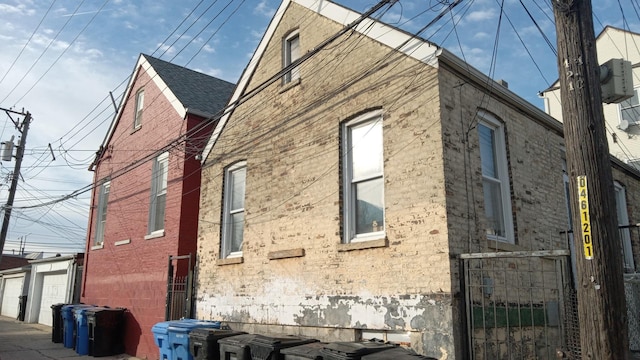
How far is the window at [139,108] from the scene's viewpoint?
1579cm

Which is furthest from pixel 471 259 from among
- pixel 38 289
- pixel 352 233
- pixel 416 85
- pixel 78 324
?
pixel 38 289

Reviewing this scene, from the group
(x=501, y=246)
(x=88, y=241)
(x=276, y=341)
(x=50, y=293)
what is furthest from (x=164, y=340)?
(x=50, y=293)

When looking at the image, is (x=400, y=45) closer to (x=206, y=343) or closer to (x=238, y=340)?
(x=238, y=340)

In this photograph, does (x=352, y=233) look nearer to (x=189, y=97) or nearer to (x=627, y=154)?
(x=189, y=97)

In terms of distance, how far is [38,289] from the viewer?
24.4 m

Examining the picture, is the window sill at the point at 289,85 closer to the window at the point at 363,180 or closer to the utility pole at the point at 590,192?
the window at the point at 363,180

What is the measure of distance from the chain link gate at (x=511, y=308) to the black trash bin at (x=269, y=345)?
252 cm

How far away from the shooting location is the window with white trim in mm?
18016

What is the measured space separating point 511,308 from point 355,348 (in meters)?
2.63

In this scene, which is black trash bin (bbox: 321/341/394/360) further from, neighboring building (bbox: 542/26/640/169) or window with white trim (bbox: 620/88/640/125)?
window with white trim (bbox: 620/88/640/125)

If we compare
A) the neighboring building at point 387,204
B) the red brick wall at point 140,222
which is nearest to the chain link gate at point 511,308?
the neighboring building at point 387,204

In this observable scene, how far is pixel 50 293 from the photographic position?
23.0 meters

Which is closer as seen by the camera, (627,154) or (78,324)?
(78,324)

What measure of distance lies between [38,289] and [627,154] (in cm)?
2678
